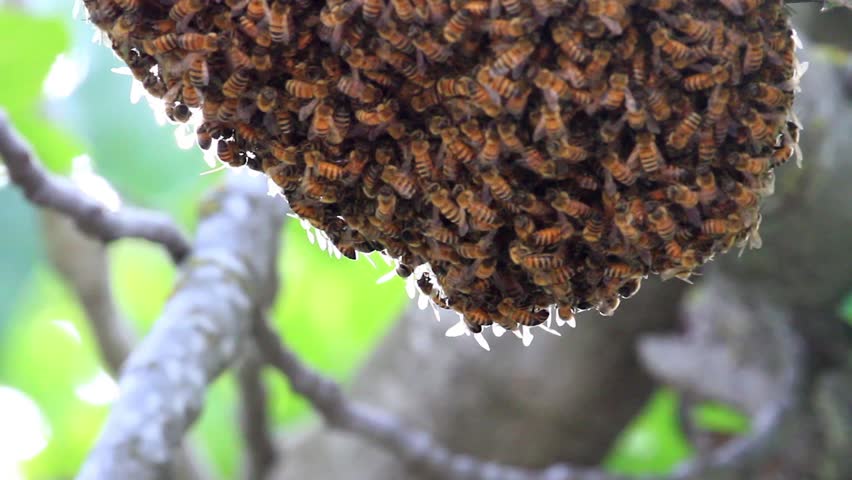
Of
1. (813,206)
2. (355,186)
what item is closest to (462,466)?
(813,206)

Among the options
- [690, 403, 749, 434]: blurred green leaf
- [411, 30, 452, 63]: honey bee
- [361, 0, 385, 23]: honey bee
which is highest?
[361, 0, 385, 23]: honey bee

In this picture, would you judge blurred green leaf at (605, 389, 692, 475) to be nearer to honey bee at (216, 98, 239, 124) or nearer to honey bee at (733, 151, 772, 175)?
honey bee at (733, 151, 772, 175)

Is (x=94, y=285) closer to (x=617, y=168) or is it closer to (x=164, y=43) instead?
(x=164, y=43)

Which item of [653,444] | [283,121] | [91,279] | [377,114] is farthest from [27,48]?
[653,444]

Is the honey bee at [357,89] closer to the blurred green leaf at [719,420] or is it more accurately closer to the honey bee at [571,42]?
the honey bee at [571,42]

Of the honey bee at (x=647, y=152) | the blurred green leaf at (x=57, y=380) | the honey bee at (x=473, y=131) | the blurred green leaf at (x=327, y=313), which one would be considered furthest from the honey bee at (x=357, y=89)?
the blurred green leaf at (x=57, y=380)

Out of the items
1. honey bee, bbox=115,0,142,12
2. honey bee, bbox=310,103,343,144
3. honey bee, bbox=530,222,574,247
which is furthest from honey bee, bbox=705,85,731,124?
honey bee, bbox=115,0,142,12
